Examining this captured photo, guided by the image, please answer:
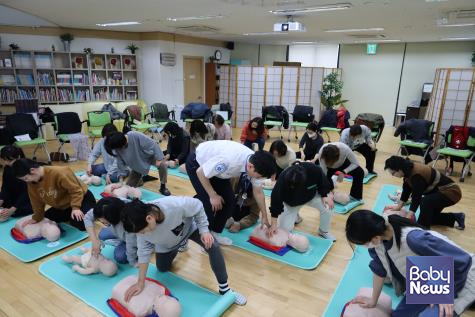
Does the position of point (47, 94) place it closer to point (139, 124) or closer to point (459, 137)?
point (139, 124)

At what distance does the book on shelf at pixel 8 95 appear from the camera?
647cm

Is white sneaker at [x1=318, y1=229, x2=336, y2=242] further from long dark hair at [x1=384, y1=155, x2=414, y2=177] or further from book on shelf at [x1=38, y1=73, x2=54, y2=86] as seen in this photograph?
book on shelf at [x1=38, y1=73, x2=54, y2=86]

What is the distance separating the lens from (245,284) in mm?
2338

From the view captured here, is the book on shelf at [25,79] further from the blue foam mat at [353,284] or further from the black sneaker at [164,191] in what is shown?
the blue foam mat at [353,284]

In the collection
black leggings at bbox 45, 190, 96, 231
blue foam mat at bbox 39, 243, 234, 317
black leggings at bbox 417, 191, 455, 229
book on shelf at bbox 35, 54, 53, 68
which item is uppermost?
book on shelf at bbox 35, 54, 53, 68

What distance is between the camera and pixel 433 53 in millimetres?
8922

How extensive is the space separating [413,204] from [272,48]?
888cm

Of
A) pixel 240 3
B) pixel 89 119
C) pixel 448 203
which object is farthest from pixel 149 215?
pixel 89 119

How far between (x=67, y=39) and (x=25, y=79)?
1.22m

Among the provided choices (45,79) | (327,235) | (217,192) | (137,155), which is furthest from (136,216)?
(45,79)

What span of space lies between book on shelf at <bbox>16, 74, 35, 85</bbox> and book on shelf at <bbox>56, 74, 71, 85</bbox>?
19.3 inches

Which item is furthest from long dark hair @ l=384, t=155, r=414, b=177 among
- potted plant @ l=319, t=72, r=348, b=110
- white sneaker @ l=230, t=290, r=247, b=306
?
potted plant @ l=319, t=72, r=348, b=110

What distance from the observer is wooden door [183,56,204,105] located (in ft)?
28.6

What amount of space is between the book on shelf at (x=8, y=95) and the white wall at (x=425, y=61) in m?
9.87
